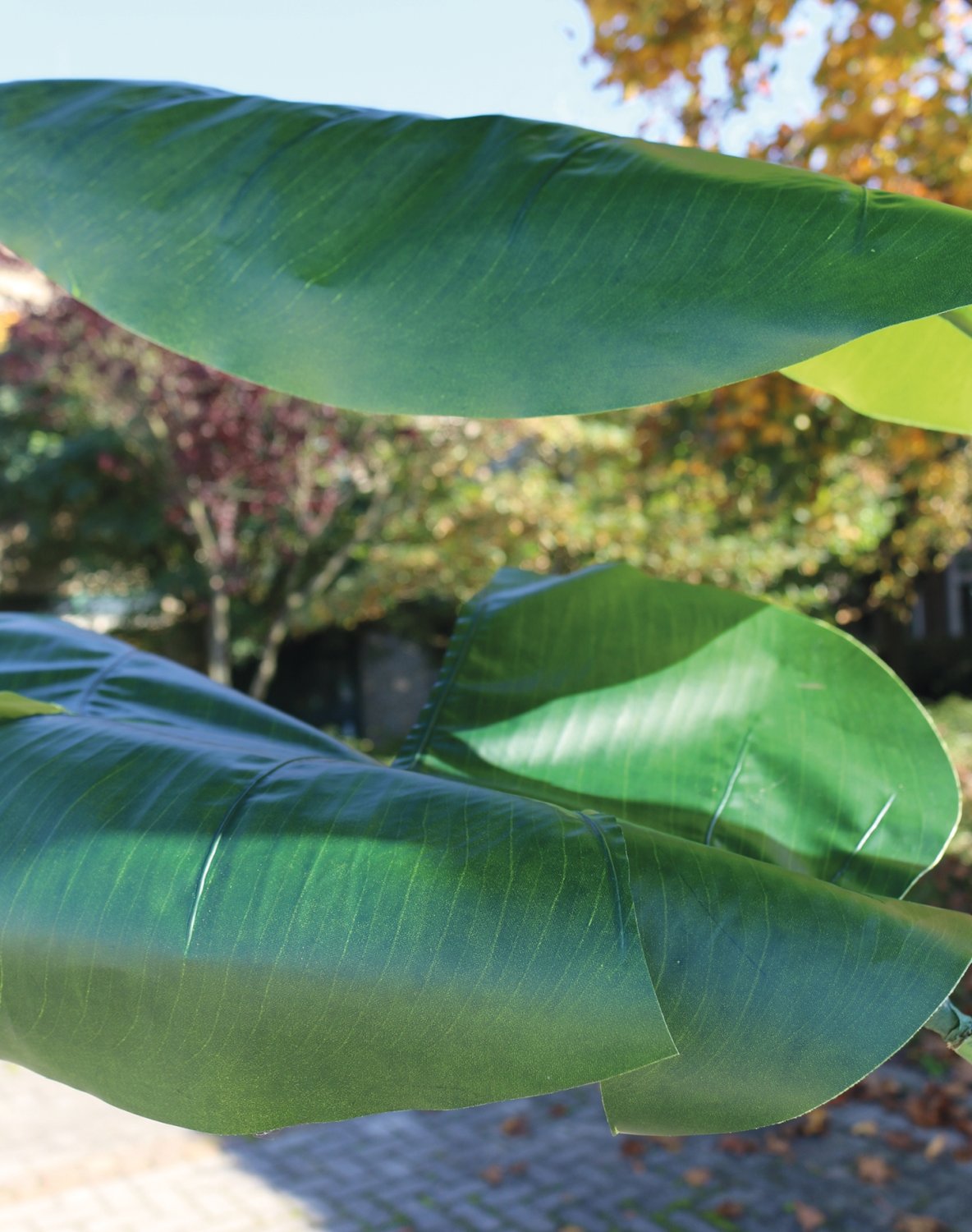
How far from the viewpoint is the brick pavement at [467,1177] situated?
4027mm

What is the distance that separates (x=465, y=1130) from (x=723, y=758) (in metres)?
4.49

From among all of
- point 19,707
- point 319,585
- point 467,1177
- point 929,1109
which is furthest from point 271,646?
point 19,707

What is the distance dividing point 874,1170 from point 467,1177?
1568 mm

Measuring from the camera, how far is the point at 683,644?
1029mm

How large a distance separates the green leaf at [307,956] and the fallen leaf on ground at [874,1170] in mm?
4288

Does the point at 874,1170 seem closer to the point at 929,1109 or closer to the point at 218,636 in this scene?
the point at 929,1109

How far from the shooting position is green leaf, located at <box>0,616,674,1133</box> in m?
0.55

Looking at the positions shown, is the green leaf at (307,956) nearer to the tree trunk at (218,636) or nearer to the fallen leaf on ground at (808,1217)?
the fallen leaf on ground at (808,1217)

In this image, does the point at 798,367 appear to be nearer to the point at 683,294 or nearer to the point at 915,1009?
the point at 683,294

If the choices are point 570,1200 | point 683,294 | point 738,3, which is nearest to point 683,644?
point 683,294

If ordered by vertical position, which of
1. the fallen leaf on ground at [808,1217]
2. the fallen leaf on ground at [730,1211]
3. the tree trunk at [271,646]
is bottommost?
the fallen leaf on ground at [730,1211]

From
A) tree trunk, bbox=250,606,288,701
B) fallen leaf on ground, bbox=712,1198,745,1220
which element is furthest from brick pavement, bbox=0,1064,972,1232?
tree trunk, bbox=250,606,288,701

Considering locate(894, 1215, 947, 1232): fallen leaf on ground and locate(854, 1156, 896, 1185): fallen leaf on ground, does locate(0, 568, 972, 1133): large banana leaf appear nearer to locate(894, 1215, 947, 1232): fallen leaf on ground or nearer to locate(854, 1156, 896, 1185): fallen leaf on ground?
locate(894, 1215, 947, 1232): fallen leaf on ground

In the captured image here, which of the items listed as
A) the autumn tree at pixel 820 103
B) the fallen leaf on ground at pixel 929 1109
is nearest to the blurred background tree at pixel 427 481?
the autumn tree at pixel 820 103
